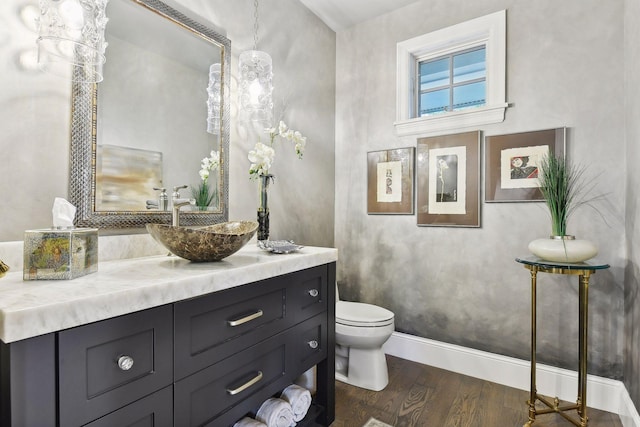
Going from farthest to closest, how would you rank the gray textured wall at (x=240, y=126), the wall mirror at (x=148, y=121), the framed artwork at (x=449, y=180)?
the framed artwork at (x=449, y=180) < the wall mirror at (x=148, y=121) < the gray textured wall at (x=240, y=126)

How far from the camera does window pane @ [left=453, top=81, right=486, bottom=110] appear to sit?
7.95 feet

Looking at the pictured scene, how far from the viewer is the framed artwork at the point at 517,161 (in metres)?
2.08

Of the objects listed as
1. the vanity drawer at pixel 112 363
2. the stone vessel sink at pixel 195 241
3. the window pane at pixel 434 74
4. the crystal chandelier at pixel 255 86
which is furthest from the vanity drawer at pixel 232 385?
the window pane at pixel 434 74

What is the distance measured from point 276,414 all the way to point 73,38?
5.64 ft

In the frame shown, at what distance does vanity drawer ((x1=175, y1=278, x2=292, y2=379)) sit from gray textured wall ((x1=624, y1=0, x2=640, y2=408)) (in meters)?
1.76

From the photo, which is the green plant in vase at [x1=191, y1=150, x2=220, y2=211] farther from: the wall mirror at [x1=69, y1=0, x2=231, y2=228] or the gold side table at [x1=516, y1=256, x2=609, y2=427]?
the gold side table at [x1=516, y1=256, x2=609, y2=427]

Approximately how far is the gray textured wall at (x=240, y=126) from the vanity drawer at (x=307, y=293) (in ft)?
2.16

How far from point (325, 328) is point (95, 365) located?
1.10 m

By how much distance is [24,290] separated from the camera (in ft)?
2.92

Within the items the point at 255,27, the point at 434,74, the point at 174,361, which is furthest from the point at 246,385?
the point at 434,74

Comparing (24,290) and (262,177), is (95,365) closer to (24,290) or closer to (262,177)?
(24,290)

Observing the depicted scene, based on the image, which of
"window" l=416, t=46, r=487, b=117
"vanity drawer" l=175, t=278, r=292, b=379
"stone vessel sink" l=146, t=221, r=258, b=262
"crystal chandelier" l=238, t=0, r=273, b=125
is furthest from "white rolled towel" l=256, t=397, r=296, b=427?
"window" l=416, t=46, r=487, b=117

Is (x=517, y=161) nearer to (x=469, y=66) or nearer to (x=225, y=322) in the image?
(x=469, y=66)

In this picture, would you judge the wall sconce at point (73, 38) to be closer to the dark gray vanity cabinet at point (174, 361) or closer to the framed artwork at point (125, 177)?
the framed artwork at point (125, 177)
